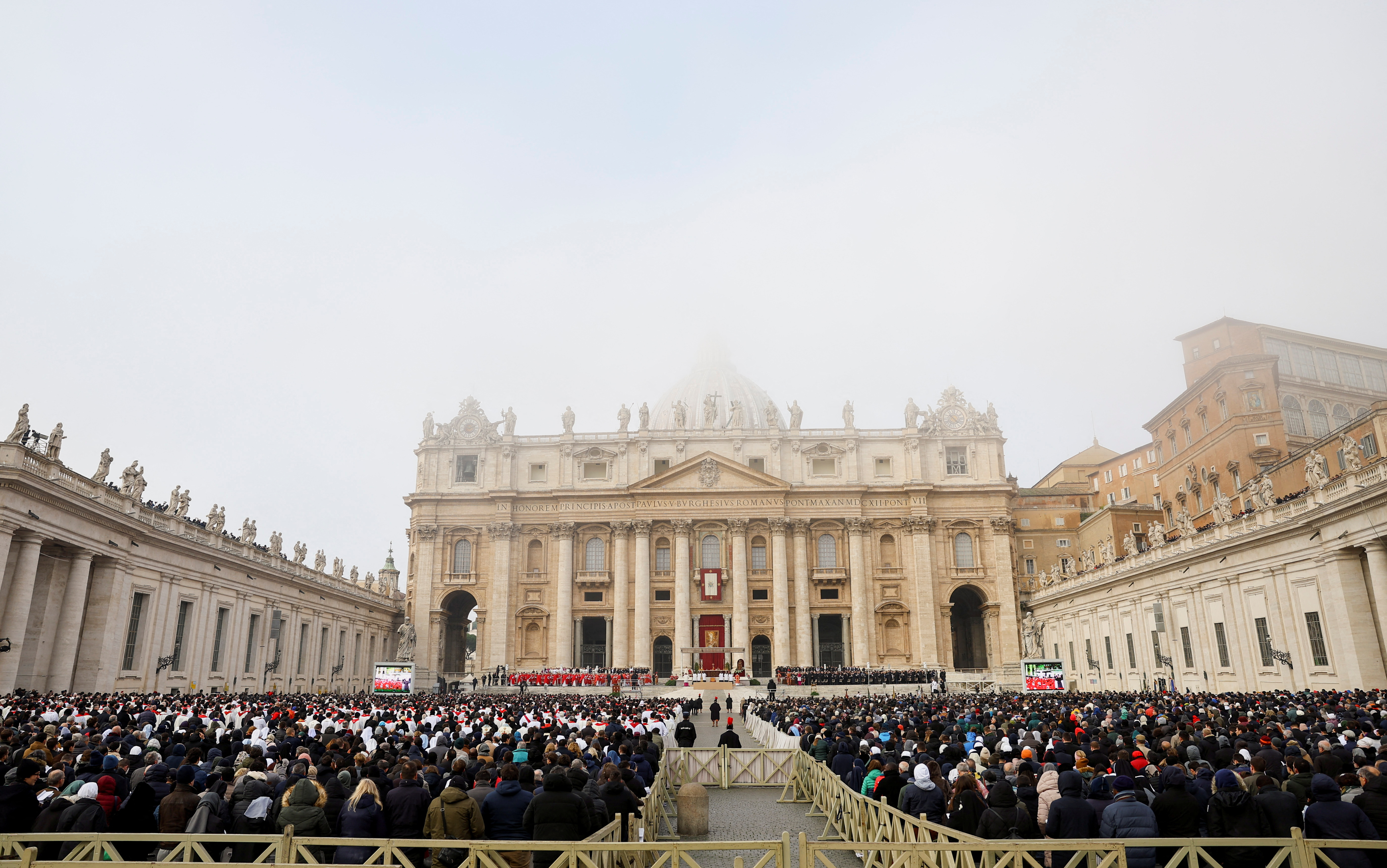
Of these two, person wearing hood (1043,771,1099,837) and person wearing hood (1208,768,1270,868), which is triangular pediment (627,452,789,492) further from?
person wearing hood (1208,768,1270,868)

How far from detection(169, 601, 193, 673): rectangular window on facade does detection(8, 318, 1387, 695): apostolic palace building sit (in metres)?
0.10

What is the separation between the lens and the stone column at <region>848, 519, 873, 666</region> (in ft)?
224

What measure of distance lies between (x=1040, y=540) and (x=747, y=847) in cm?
7427

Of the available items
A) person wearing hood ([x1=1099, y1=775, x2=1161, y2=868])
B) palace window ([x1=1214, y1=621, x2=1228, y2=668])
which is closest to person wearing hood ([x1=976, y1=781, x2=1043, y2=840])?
person wearing hood ([x1=1099, y1=775, x2=1161, y2=868])

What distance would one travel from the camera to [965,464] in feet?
242

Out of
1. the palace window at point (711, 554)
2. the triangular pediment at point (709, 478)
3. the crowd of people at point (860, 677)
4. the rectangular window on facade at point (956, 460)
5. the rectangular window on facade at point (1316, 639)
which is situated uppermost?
A: the rectangular window on facade at point (956, 460)

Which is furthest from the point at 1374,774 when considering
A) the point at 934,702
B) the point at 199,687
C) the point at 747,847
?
the point at 199,687

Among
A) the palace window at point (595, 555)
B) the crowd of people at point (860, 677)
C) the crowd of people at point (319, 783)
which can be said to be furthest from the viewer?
the palace window at point (595, 555)

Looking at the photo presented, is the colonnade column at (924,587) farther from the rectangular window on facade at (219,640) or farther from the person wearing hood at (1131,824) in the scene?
the person wearing hood at (1131,824)

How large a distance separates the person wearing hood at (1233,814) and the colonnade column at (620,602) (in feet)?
200

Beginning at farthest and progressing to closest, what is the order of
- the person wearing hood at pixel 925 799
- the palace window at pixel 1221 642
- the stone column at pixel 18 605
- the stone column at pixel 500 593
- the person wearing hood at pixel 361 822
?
the stone column at pixel 500 593, the palace window at pixel 1221 642, the stone column at pixel 18 605, the person wearing hood at pixel 925 799, the person wearing hood at pixel 361 822

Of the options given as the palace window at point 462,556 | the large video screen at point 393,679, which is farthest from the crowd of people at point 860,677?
the palace window at point 462,556

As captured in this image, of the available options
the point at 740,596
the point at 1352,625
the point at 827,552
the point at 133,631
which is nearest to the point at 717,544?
the point at 740,596

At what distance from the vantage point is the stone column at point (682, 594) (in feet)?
223
